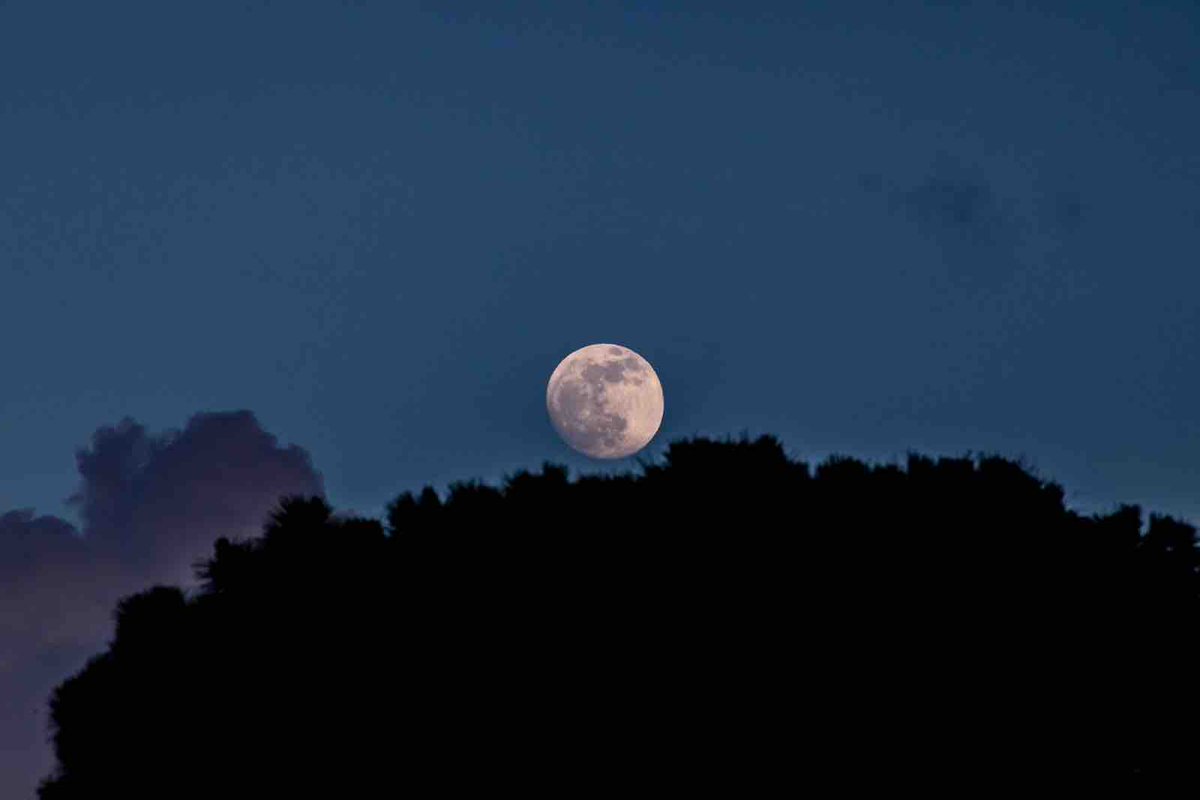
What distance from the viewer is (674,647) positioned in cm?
2650

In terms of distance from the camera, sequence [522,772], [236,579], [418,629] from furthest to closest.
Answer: [236,579] → [418,629] → [522,772]

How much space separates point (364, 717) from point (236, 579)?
569 centimetres

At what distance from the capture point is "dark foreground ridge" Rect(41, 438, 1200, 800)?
85.7 feet

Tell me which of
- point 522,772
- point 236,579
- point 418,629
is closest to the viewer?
point 522,772

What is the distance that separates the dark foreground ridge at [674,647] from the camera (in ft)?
85.7

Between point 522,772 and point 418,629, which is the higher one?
point 418,629

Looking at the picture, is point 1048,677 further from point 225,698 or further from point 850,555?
point 225,698

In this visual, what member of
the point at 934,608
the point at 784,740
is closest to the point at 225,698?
the point at 784,740

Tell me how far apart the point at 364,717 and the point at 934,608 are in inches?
427

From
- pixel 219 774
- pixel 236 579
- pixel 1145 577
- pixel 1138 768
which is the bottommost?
pixel 1138 768

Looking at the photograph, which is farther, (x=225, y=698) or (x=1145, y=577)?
(x=1145, y=577)

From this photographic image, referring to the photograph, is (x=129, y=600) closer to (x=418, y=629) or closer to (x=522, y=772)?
(x=418, y=629)

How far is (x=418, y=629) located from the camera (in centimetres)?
2805

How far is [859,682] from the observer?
88.2 ft
